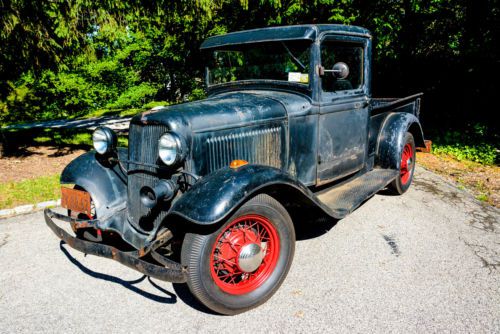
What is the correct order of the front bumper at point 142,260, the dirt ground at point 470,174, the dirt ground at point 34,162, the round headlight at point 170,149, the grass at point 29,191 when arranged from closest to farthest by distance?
the front bumper at point 142,260 < the round headlight at point 170,149 < the grass at point 29,191 < the dirt ground at point 470,174 < the dirt ground at point 34,162

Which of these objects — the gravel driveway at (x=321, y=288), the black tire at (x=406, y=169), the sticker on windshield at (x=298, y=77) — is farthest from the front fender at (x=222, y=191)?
the black tire at (x=406, y=169)

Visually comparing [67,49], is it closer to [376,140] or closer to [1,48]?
[1,48]

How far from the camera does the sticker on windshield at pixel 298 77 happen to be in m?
3.50

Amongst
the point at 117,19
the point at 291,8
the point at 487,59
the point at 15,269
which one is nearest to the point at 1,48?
the point at 117,19

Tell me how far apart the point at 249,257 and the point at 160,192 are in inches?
31.8

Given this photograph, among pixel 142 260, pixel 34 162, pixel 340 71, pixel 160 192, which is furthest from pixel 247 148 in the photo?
pixel 34 162

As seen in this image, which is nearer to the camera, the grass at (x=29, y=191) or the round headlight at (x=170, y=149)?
the round headlight at (x=170, y=149)

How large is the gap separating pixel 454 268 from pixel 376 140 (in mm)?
1922

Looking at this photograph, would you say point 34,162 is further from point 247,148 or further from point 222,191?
point 222,191

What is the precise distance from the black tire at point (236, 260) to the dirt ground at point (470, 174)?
3.51 meters

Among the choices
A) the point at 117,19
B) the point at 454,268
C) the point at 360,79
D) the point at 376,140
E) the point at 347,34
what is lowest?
the point at 454,268

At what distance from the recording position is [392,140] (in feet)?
15.1

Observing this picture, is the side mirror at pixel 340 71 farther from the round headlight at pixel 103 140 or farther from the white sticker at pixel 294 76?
the round headlight at pixel 103 140

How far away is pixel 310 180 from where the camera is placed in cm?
374
